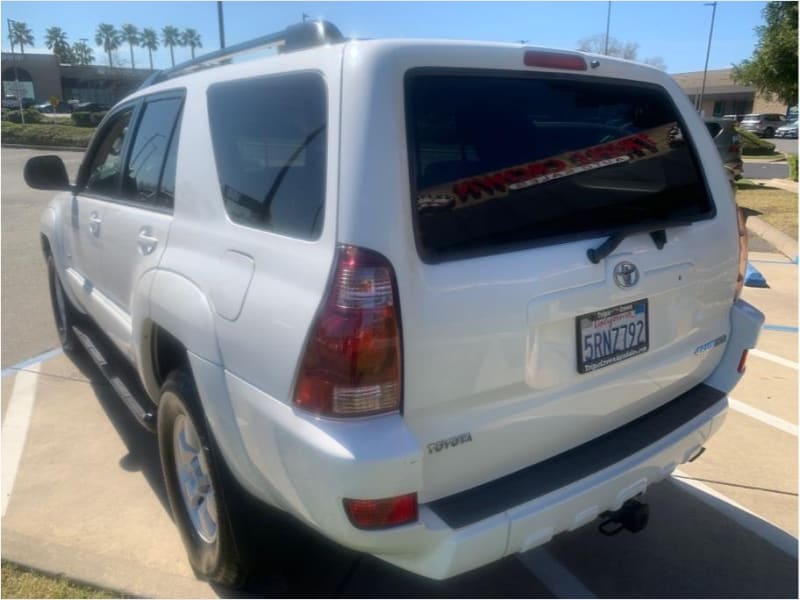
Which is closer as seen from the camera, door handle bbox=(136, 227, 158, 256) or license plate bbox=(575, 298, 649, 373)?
license plate bbox=(575, 298, 649, 373)

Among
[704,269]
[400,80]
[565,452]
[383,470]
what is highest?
[400,80]

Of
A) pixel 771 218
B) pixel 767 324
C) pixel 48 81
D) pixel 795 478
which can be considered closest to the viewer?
pixel 795 478

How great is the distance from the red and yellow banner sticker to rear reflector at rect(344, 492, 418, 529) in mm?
833

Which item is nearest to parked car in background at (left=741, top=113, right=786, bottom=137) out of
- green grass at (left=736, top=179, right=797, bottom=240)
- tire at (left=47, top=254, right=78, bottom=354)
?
green grass at (left=736, top=179, right=797, bottom=240)

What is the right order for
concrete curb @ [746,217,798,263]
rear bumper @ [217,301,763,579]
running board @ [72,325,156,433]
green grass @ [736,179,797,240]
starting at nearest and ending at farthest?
1. rear bumper @ [217,301,763,579]
2. running board @ [72,325,156,433]
3. concrete curb @ [746,217,798,263]
4. green grass @ [736,179,797,240]

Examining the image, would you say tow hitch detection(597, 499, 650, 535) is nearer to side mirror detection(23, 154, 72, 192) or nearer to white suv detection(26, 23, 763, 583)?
white suv detection(26, 23, 763, 583)

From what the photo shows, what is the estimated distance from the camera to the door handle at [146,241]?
2.91 meters

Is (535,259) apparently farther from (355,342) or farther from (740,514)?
(740,514)

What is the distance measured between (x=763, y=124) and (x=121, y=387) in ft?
183

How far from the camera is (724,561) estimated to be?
2.91m

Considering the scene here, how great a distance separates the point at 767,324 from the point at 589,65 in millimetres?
4517

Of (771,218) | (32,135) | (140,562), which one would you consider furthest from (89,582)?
(32,135)

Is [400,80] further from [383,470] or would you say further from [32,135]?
[32,135]

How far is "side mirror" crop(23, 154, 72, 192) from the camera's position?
13.4 feet
